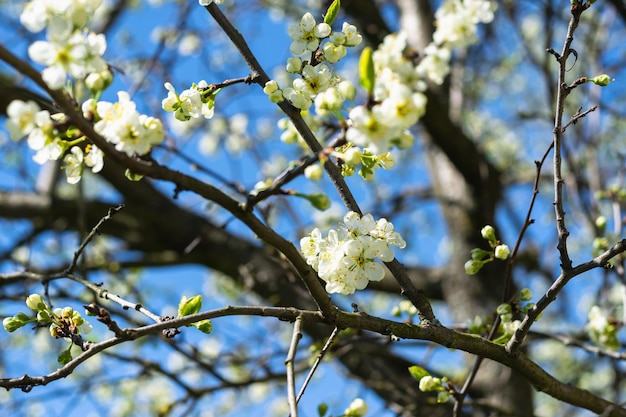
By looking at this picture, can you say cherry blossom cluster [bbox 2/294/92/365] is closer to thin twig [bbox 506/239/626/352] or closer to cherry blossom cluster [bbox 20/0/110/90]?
cherry blossom cluster [bbox 20/0/110/90]

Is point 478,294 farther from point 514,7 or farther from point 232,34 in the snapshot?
point 232,34

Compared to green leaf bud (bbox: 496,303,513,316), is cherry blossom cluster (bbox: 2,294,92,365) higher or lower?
lower

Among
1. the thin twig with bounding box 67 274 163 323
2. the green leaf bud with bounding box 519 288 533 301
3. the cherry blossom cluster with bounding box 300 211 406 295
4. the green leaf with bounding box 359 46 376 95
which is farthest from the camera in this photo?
the green leaf bud with bounding box 519 288 533 301

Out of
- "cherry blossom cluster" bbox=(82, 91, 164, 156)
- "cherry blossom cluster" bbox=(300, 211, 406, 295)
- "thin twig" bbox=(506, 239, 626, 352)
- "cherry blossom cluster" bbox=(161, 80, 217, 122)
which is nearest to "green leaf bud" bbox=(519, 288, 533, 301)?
"thin twig" bbox=(506, 239, 626, 352)

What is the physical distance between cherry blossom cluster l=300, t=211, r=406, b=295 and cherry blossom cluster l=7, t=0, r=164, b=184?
517mm

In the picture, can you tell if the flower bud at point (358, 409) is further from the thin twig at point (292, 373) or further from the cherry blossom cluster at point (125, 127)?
the cherry blossom cluster at point (125, 127)

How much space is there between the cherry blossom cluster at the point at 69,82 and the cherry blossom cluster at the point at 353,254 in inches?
20.3

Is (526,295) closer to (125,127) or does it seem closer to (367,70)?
(367,70)

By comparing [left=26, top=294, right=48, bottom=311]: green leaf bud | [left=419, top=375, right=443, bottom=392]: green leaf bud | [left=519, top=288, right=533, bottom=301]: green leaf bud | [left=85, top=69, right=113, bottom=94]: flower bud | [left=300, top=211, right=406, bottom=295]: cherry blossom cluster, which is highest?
[left=519, top=288, right=533, bottom=301]: green leaf bud

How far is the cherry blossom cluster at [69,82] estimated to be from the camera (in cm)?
111

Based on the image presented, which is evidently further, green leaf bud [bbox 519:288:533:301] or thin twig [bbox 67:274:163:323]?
green leaf bud [bbox 519:288:533:301]

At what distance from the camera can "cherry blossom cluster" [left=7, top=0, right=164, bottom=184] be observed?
43.5 inches

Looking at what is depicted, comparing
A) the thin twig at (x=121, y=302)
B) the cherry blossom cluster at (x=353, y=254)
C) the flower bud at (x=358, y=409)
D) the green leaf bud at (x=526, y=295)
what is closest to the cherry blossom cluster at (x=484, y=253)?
the green leaf bud at (x=526, y=295)

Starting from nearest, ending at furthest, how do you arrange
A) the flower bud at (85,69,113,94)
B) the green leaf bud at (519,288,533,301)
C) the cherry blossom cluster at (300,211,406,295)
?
the flower bud at (85,69,113,94), the cherry blossom cluster at (300,211,406,295), the green leaf bud at (519,288,533,301)
